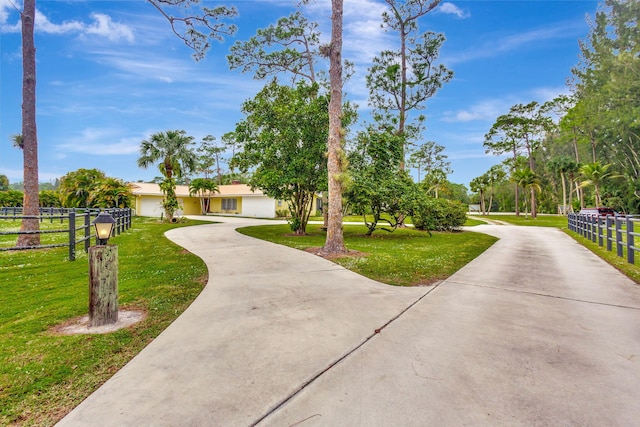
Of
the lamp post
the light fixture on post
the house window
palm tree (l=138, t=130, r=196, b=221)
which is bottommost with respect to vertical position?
the lamp post

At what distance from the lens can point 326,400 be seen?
2.07 metres

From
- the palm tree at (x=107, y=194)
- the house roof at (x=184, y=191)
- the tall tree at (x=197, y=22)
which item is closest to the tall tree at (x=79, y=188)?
the palm tree at (x=107, y=194)

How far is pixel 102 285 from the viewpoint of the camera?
341 centimetres

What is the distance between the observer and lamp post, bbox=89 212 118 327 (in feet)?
10.9

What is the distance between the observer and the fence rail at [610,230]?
732 cm

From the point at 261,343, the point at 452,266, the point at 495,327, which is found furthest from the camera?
the point at 452,266

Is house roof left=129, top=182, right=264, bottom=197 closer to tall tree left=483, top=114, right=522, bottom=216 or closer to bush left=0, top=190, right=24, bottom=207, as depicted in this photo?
bush left=0, top=190, right=24, bottom=207

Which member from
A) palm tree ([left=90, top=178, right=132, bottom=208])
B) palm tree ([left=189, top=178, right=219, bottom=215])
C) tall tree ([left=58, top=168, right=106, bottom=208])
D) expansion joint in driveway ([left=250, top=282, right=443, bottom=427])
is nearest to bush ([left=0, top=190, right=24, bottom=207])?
tall tree ([left=58, top=168, right=106, bottom=208])

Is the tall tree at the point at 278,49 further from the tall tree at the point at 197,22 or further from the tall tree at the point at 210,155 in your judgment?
the tall tree at the point at 210,155

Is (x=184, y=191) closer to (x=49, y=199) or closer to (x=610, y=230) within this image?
(x=49, y=199)

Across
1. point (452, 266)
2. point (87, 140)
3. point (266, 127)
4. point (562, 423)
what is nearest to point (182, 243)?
point (266, 127)

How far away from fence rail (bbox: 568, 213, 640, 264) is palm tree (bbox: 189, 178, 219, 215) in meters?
31.9

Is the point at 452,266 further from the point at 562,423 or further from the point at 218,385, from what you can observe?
the point at 218,385

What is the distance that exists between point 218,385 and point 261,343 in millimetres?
745
